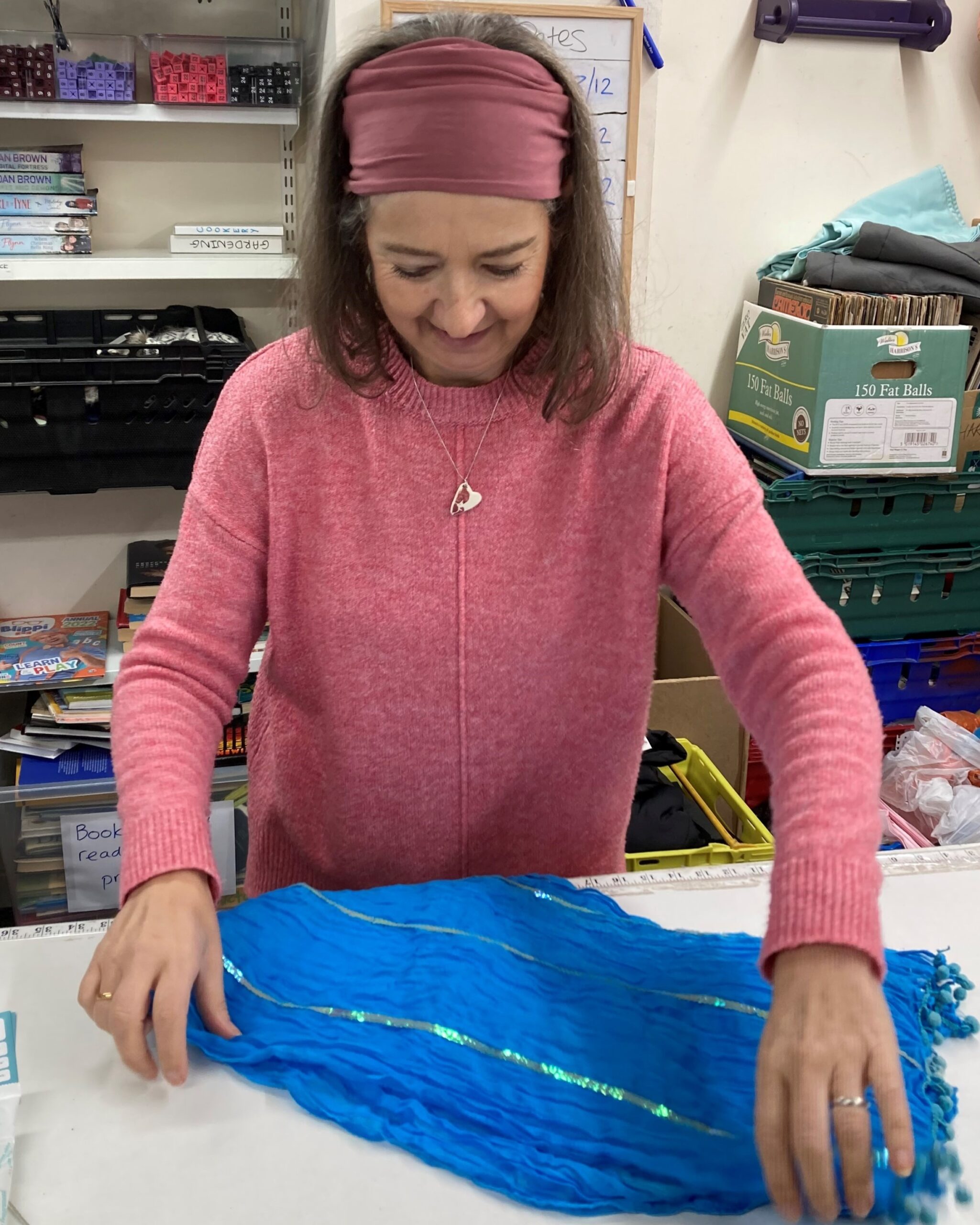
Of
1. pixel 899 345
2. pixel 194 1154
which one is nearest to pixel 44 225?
pixel 899 345

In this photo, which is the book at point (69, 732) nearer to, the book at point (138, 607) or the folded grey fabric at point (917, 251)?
the book at point (138, 607)

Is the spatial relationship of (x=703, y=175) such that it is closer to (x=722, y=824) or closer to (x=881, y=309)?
(x=881, y=309)

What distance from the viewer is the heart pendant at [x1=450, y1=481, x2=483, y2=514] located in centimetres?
91

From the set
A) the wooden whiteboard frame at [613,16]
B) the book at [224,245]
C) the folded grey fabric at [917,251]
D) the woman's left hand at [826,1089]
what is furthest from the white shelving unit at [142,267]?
the woman's left hand at [826,1089]

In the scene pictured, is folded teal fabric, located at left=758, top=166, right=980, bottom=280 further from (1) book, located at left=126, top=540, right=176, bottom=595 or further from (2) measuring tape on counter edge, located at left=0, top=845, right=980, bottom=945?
(2) measuring tape on counter edge, located at left=0, top=845, right=980, bottom=945

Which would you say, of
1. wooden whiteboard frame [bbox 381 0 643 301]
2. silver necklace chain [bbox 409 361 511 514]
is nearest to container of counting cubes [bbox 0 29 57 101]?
wooden whiteboard frame [bbox 381 0 643 301]

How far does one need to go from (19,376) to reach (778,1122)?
151 centimetres

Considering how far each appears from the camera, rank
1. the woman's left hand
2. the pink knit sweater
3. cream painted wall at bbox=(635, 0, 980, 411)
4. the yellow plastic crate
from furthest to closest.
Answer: cream painted wall at bbox=(635, 0, 980, 411) < the yellow plastic crate < the pink knit sweater < the woman's left hand

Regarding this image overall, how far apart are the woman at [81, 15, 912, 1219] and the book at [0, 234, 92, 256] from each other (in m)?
0.99

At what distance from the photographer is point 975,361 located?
6.42ft

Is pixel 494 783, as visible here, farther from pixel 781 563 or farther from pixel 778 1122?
pixel 778 1122

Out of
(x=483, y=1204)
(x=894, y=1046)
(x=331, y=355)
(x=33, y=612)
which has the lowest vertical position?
(x=33, y=612)

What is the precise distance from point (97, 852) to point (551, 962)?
1316mm

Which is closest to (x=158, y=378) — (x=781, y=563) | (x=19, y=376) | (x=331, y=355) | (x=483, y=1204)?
(x=19, y=376)
